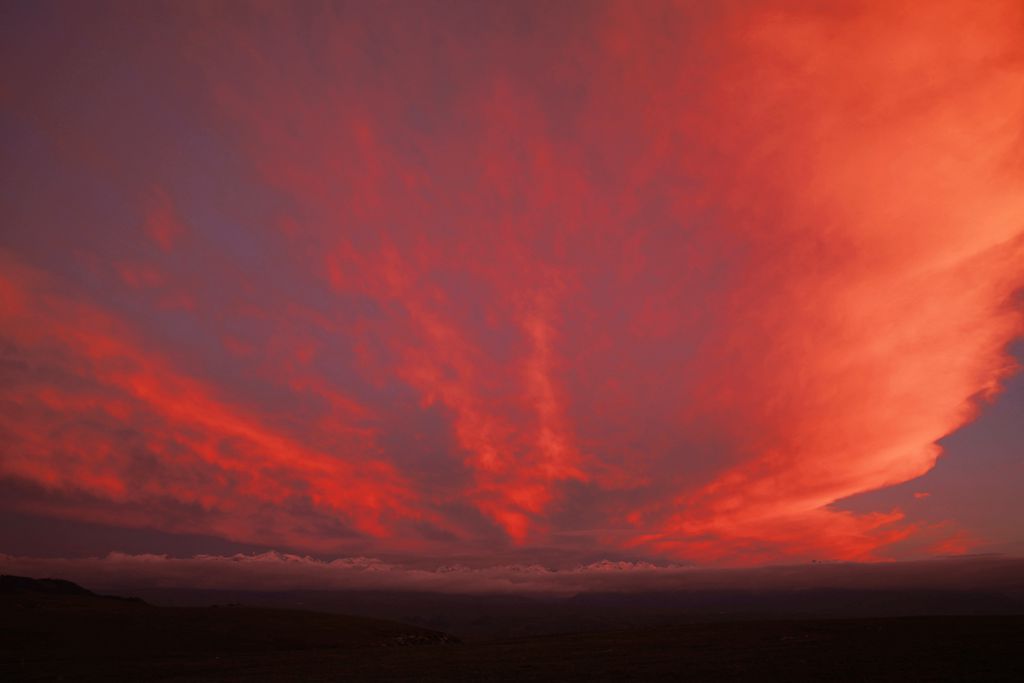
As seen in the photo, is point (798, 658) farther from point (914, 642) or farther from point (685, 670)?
point (914, 642)

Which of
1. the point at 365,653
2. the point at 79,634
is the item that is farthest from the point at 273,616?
the point at 365,653

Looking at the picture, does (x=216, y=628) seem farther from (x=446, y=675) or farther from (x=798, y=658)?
(x=798, y=658)

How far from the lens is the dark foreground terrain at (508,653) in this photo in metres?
66.3

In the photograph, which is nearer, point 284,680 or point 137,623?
point 284,680

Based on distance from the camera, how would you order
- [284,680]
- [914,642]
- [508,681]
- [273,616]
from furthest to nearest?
[273,616], [914,642], [284,680], [508,681]

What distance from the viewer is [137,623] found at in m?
146

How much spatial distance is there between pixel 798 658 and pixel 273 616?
168m

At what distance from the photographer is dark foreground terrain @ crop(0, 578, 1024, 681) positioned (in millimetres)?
66312

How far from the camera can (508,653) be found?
100 metres

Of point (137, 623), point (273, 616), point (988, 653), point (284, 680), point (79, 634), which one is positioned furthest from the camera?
point (273, 616)

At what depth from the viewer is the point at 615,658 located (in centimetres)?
8506

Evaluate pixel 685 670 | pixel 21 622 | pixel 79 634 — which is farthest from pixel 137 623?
pixel 685 670

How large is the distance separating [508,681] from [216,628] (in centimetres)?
12304

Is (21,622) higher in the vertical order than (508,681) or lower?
higher
